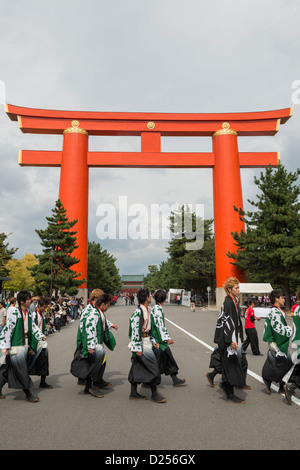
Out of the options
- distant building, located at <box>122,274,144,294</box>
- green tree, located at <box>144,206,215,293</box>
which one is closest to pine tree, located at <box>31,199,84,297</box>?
green tree, located at <box>144,206,215,293</box>

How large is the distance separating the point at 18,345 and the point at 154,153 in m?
26.4

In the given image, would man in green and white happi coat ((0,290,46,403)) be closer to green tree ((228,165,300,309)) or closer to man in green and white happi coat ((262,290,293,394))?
man in green and white happi coat ((262,290,293,394))

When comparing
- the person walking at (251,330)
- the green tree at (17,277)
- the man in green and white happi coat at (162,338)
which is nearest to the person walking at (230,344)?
the man in green and white happi coat at (162,338)

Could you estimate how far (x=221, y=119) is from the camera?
30906 mm

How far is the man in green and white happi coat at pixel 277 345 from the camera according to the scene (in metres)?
5.27

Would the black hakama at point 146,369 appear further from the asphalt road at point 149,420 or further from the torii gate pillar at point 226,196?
the torii gate pillar at point 226,196

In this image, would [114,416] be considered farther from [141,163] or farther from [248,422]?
[141,163]

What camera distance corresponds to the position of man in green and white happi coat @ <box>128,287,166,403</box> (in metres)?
5.17

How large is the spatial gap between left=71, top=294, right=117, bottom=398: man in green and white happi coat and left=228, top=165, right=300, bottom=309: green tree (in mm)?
19910

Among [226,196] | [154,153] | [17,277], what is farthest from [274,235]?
[17,277]

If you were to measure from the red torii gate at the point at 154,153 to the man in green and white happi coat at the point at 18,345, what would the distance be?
81.5 ft

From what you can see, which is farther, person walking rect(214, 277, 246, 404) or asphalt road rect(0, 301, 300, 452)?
person walking rect(214, 277, 246, 404)

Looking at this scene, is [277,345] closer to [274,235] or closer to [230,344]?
[230,344]
